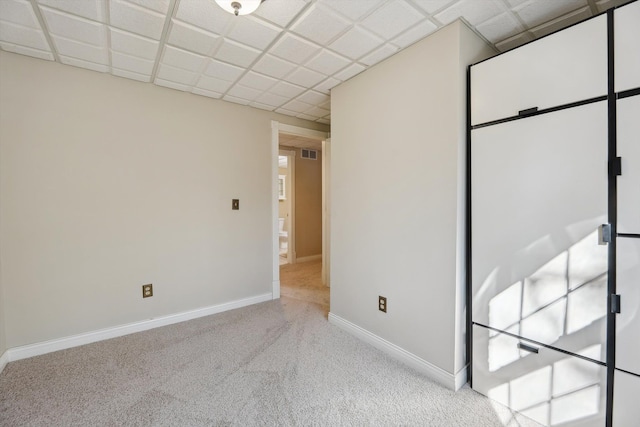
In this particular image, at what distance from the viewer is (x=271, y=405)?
1612 mm

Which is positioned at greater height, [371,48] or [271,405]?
[371,48]

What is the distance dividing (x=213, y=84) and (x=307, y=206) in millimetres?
3158

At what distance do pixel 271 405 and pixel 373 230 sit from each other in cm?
139

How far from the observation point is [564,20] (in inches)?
66.0

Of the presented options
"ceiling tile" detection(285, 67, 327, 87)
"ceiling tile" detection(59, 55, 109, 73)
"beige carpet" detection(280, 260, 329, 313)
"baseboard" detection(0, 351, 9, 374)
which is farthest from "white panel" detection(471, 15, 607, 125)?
"baseboard" detection(0, 351, 9, 374)

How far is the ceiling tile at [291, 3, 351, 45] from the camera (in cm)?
159

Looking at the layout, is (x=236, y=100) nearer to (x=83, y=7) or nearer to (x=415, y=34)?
(x=83, y=7)

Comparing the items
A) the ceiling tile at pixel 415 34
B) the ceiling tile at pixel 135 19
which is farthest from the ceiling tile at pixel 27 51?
the ceiling tile at pixel 415 34

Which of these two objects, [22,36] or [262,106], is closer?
[22,36]

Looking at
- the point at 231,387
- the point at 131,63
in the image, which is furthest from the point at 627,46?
the point at 131,63

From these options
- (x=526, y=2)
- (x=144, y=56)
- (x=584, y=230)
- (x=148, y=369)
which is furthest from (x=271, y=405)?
(x=526, y=2)

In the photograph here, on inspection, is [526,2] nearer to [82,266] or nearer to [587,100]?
[587,100]

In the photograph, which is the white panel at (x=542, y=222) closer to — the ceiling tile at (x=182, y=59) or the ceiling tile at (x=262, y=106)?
the ceiling tile at (x=182, y=59)

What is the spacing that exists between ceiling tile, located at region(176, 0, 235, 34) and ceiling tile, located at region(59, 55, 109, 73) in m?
1.09
